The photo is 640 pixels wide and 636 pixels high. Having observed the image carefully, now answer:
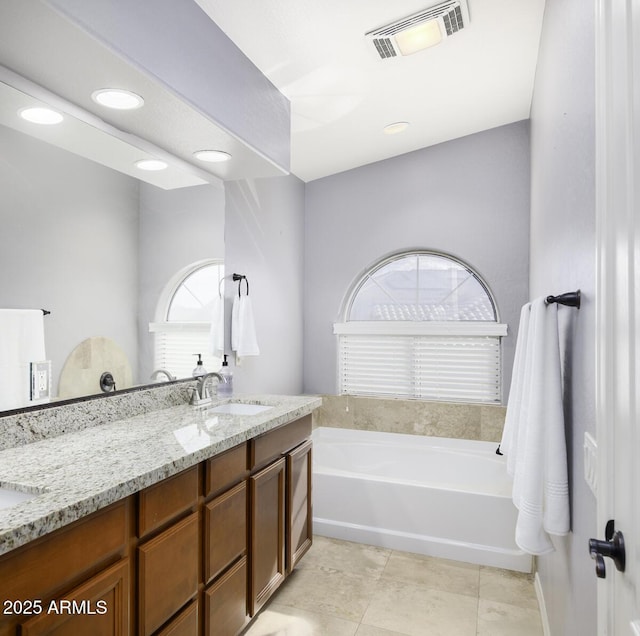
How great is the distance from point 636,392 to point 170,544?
1.35 meters

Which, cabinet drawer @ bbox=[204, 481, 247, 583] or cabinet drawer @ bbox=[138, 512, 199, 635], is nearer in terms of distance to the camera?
cabinet drawer @ bbox=[138, 512, 199, 635]

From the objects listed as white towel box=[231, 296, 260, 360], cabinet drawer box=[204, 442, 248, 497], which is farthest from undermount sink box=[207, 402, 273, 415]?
cabinet drawer box=[204, 442, 248, 497]

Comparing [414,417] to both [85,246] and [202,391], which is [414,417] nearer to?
[202,391]

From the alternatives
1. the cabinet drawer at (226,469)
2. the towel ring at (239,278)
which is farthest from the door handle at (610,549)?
the towel ring at (239,278)

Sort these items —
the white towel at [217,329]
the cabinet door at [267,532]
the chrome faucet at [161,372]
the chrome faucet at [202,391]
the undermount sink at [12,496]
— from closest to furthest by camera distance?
the undermount sink at [12,496], the cabinet door at [267,532], the chrome faucet at [161,372], the chrome faucet at [202,391], the white towel at [217,329]

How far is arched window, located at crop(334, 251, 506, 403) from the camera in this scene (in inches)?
144

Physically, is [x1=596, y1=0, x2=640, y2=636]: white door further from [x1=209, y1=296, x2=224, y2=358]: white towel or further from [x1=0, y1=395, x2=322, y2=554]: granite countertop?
[x1=209, y1=296, x2=224, y2=358]: white towel

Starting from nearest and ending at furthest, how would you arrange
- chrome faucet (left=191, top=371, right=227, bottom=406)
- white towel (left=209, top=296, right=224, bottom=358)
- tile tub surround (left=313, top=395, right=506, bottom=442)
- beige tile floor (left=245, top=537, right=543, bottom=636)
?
beige tile floor (left=245, top=537, right=543, bottom=636) < chrome faucet (left=191, top=371, right=227, bottom=406) < white towel (left=209, top=296, right=224, bottom=358) < tile tub surround (left=313, top=395, right=506, bottom=442)

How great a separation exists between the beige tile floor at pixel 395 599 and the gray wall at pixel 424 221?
150 cm

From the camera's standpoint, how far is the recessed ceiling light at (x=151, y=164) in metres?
2.17

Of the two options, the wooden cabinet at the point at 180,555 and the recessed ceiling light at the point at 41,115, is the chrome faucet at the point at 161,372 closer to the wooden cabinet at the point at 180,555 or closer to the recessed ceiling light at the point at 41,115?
the wooden cabinet at the point at 180,555

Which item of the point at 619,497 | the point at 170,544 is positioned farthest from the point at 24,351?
the point at 619,497

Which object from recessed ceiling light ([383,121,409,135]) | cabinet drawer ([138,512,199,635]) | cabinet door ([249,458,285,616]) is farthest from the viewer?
recessed ceiling light ([383,121,409,135])

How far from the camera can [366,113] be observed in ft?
9.75
